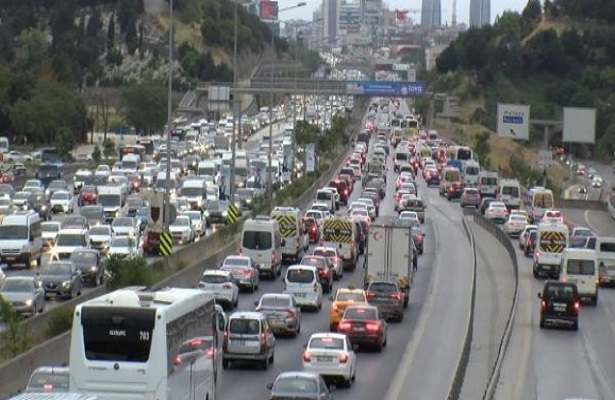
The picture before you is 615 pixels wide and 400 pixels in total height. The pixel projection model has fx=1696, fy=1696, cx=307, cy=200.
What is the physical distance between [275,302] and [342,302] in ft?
7.77

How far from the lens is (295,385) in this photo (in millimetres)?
27609

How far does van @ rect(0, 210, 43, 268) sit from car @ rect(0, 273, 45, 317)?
41.0 ft

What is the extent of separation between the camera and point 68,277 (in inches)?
1778

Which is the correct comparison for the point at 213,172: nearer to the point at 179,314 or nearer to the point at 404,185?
the point at 404,185

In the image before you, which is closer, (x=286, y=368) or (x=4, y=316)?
(x=4, y=316)

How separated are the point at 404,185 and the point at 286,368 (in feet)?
201

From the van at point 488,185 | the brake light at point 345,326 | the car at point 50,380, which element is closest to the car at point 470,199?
the van at point 488,185

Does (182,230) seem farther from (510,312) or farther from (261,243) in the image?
(510,312)

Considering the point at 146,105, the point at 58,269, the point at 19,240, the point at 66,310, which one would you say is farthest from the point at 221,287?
the point at 146,105

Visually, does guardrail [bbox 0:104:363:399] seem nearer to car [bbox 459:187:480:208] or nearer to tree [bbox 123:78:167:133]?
car [bbox 459:187:480:208]

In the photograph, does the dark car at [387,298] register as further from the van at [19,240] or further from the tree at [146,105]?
the tree at [146,105]

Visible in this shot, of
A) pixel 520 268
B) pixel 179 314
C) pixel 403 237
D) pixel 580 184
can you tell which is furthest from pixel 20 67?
pixel 179 314

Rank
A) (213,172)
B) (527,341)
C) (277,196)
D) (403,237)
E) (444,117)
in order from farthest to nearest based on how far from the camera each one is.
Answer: (444,117) < (213,172) < (277,196) < (403,237) < (527,341)

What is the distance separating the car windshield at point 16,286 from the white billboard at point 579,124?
63.0 metres
